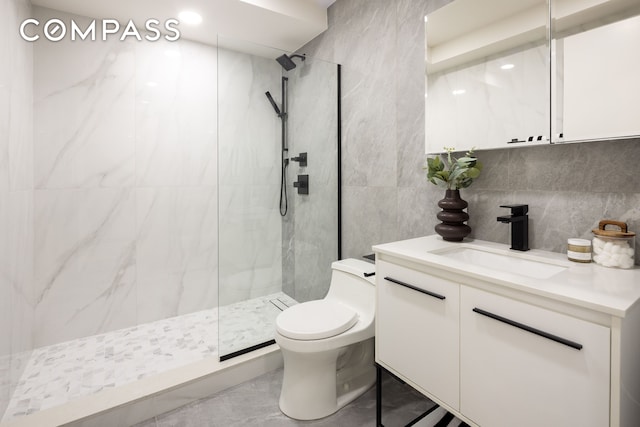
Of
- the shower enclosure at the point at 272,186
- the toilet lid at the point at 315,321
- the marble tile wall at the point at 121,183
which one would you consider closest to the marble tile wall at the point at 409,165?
the shower enclosure at the point at 272,186

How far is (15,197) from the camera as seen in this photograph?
181 centimetres

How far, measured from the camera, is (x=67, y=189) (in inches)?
91.1

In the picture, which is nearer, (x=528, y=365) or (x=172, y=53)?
(x=528, y=365)

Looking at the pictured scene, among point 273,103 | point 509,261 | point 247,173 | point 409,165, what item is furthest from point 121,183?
point 509,261

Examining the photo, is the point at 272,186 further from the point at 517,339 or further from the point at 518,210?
the point at 517,339

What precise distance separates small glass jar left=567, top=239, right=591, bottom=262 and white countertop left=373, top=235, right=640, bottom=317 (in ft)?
0.07

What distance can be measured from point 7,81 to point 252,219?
149 centimetres

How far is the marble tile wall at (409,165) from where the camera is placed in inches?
48.3

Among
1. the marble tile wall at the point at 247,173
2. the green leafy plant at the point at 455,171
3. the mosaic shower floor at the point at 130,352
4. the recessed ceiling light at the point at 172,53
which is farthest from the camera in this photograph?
the recessed ceiling light at the point at 172,53

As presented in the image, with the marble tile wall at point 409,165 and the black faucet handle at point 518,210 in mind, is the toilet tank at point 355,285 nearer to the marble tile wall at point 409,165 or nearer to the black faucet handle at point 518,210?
the marble tile wall at point 409,165

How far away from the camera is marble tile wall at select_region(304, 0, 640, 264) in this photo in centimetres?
123

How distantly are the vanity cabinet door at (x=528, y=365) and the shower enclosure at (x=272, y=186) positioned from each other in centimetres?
146

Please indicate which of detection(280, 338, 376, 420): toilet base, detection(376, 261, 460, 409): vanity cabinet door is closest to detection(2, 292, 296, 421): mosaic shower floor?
detection(280, 338, 376, 420): toilet base

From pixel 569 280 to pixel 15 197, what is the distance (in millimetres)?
2617
